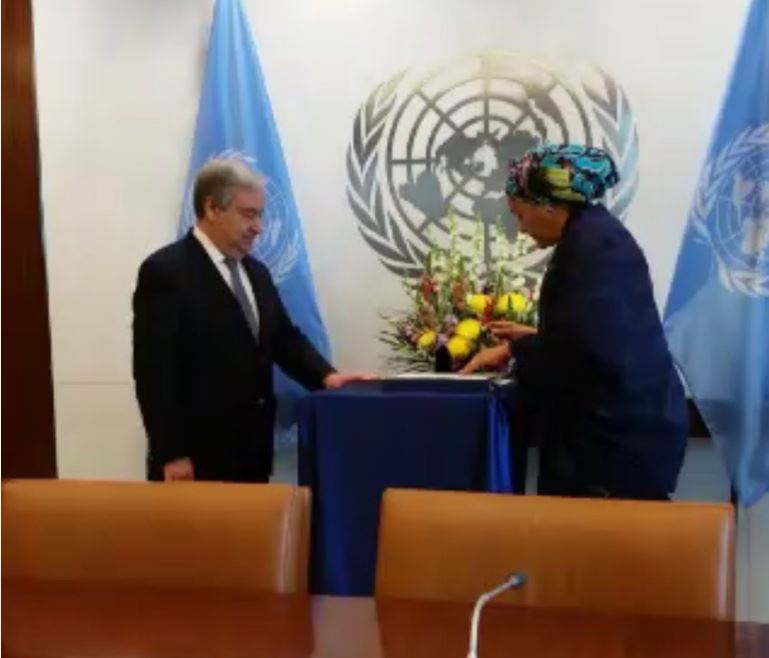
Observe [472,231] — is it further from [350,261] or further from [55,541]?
Answer: [55,541]

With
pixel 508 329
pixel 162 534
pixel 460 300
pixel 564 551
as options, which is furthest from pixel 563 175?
pixel 162 534

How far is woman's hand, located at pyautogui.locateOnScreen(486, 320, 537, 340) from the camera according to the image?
10.1 feet

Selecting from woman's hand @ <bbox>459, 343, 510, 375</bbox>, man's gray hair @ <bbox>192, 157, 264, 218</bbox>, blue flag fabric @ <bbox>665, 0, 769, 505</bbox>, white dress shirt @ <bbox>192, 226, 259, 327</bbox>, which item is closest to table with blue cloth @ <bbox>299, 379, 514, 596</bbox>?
woman's hand @ <bbox>459, 343, 510, 375</bbox>

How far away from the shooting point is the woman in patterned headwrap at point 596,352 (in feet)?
8.48

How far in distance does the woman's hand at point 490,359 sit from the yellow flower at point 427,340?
0.21 meters

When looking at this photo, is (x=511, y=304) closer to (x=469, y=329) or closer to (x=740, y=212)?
(x=469, y=329)

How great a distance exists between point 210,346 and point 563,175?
1079 mm

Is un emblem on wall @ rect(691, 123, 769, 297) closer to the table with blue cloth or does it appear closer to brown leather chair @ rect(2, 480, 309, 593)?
the table with blue cloth

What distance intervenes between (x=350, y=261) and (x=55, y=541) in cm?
202

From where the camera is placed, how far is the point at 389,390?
119 inches

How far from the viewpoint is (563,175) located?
2.71 metres

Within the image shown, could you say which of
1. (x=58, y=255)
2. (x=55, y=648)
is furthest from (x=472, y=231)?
(x=55, y=648)

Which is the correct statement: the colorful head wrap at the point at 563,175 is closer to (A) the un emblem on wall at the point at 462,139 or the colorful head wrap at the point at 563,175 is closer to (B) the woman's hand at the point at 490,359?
(B) the woman's hand at the point at 490,359

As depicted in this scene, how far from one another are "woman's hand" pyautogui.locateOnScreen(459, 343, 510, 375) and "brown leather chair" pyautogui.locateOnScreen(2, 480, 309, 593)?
125 centimetres
